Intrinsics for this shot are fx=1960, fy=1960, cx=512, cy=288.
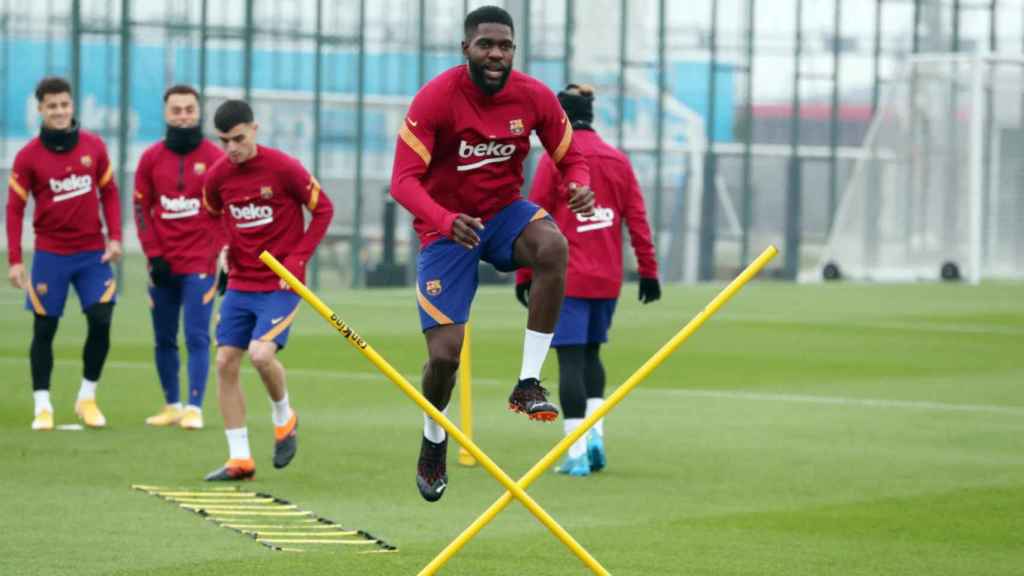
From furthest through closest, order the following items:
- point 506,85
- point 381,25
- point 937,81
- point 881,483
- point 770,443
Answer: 1. point 937,81
2. point 381,25
3. point 770,443
4. point 881,483
5. point 506,85

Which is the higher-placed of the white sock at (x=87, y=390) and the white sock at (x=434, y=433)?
the white sock at (x=434, y=433)

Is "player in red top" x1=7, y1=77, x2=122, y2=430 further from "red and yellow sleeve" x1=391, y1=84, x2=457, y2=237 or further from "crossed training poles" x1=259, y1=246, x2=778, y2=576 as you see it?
"crossed training poles" x1=259, y1=246, x2=778, y2=576

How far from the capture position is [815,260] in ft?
146

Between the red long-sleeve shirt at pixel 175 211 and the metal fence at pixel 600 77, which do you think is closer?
the red long-sleeve shirt at pixel 175 211

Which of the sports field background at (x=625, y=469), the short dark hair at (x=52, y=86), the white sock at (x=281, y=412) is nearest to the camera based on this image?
the sports field background at (x=625, y=469)

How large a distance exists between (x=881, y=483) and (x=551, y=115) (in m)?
3.81

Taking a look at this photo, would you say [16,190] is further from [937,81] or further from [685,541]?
[937,81]

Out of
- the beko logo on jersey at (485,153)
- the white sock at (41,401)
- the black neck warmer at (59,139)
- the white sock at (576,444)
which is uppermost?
the beko logo on jersey at (485,153)

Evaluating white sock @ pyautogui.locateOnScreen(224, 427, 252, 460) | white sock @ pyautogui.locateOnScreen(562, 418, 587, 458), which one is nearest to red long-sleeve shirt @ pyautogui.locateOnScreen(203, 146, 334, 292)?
white sock @ pyautogui.locateOnScreen(224, 427, 252, 460)

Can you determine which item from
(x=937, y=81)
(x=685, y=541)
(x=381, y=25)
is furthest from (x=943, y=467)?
(x=937, y=81)

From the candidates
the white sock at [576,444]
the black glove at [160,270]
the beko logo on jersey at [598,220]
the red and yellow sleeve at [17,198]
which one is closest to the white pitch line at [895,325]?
the black glove at [160,270]

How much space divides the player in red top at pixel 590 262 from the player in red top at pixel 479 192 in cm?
281

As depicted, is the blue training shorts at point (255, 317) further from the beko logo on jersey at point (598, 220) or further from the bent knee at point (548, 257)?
the bent knee at point (548, 257)

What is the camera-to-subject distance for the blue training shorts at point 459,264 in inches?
310
